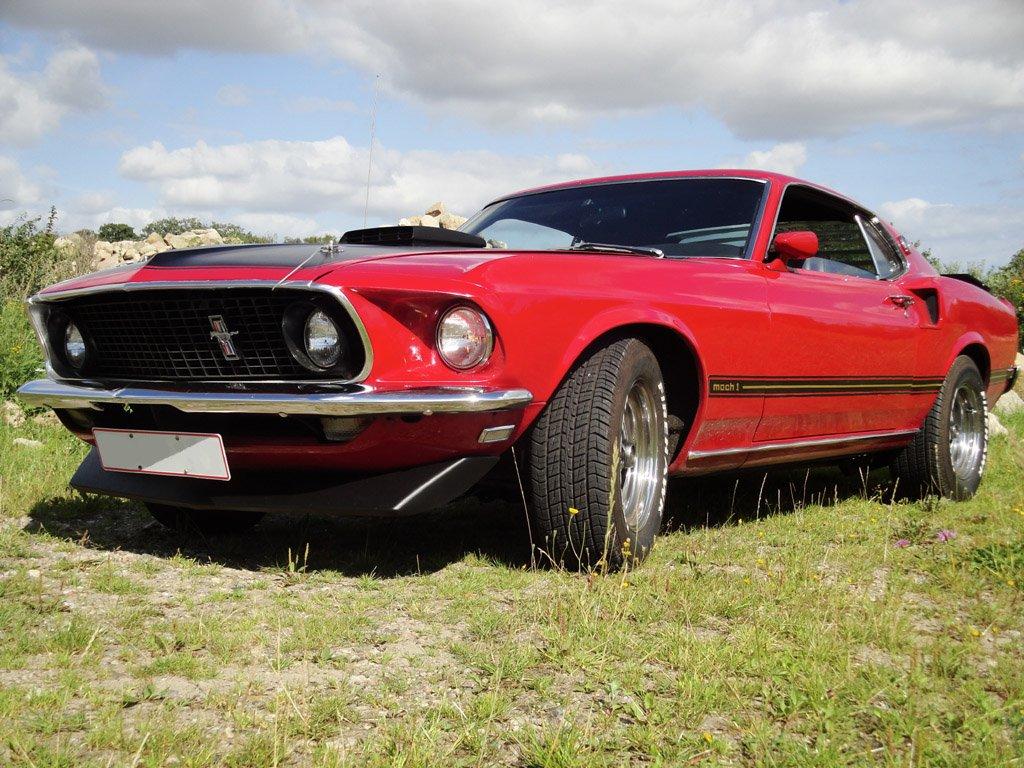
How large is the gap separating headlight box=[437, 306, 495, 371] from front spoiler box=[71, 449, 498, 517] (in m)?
0.31

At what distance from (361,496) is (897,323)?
9.63ft

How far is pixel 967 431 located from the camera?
5.53 m

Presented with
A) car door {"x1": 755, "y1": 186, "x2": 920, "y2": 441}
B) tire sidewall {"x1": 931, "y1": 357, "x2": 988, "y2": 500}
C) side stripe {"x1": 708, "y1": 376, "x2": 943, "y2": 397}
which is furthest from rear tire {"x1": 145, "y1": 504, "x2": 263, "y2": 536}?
tire sidewall {"x1": 931, "y1": 357, "x2": 988, "y2": 500}

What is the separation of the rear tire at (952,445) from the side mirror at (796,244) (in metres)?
1.60

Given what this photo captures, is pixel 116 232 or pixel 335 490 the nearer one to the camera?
pixel 335 490

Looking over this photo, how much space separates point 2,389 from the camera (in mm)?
6352

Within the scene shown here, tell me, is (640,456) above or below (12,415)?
above

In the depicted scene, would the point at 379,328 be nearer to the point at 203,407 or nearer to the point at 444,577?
the point at 203,407

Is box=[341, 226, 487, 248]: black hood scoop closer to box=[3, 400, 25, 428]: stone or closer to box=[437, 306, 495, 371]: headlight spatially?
box=[437, 306, 495, 371]: headlight

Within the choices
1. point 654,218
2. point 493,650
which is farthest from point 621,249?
point 493,650

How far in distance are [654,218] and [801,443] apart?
114cm

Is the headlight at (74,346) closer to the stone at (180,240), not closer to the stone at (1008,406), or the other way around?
the stone at (1008,406)

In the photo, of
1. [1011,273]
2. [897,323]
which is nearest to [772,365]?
[897,323]

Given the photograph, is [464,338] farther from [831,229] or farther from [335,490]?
[831,229]
